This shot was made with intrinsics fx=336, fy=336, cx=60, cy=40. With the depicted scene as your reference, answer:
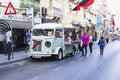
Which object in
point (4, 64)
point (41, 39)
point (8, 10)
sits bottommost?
point (4, 64)

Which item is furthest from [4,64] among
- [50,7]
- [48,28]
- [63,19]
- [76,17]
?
[76,17]

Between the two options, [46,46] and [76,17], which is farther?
[76,17]

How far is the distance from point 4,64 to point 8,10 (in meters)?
3.42

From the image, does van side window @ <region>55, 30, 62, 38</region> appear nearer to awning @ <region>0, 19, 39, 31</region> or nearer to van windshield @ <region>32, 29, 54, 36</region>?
van windshield @ <region>32, 29, 54, 36</region>

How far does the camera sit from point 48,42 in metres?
20.7

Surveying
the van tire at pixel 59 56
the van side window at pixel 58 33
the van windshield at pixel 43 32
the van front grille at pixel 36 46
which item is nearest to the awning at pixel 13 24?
the van windshield at pixel 43 32

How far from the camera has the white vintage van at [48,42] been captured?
20578mm

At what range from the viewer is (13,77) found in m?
13.1

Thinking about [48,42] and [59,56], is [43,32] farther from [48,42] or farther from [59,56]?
[59,56]

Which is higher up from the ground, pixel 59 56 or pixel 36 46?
pixel 36 46

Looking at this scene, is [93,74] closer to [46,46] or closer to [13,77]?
[13,77]

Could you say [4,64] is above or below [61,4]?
below

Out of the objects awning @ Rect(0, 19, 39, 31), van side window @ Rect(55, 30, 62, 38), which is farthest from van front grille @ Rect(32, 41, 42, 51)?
awning @ Rect(0, 19, 39, 31)

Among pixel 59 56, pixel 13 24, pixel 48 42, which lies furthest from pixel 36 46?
pixel 13 24
